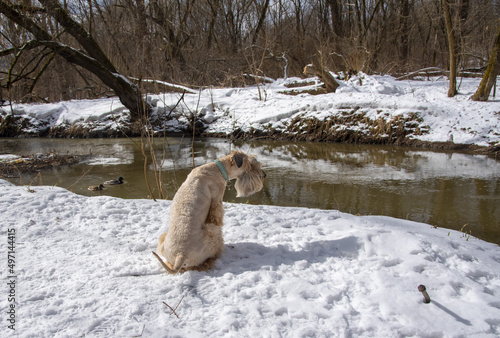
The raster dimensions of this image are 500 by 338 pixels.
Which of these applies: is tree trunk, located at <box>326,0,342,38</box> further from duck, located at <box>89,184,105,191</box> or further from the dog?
the dog

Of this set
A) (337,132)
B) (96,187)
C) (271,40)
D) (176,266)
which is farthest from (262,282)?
(271,40)

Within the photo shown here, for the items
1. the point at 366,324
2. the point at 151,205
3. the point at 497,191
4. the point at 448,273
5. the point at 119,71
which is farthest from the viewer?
the point at 119,71

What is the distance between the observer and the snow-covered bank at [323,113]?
11258 mm

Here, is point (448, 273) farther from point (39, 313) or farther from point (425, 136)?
point (425, 136)

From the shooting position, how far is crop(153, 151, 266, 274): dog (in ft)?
9.11

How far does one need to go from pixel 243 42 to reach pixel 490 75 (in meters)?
18.0

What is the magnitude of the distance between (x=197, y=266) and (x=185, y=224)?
43cm

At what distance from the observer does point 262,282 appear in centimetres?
263

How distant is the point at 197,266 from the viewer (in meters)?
2.87

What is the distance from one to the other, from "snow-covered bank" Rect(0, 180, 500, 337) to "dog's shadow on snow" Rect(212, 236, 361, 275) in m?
0.01

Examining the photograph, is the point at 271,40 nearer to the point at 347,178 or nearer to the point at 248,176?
the point at 347,178

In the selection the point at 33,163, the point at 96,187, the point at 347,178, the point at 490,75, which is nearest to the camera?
the point at 96,187

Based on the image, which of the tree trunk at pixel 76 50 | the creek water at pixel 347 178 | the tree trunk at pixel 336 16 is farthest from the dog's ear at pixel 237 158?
the tree trunk at pixel 336 16

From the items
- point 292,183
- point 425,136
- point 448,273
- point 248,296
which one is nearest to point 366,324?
point 248,296
